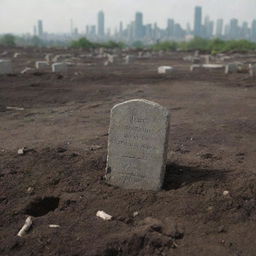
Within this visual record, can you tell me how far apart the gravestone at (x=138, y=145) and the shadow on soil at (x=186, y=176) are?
7.9 inches

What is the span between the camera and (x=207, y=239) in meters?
4.64

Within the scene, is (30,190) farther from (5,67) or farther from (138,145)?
(5,67)

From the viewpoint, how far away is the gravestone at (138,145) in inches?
Answer: 226

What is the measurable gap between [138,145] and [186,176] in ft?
2.74

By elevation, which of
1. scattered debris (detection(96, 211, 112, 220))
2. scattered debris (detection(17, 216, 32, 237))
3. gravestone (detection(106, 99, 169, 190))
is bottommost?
scattered debris (detection(17, 216, 32, 237))

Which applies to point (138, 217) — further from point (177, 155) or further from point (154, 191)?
point (177, 155)

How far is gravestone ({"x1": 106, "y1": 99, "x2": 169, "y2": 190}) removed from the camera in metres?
5.74

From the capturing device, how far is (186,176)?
606 centimetres

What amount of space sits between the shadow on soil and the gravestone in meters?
0.20

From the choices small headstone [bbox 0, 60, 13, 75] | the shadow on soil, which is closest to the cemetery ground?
the shadow on soil

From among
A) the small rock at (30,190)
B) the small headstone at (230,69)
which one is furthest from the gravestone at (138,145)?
the small headstone at (230,69)

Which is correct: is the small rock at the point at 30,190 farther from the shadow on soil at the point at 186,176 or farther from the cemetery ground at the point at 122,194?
the shadow on soil at the point at 186,176

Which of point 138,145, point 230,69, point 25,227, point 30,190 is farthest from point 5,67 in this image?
point 25,227

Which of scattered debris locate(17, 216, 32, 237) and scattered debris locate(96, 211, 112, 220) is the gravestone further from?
scattered debris locate(17, 216, 32, 237)
